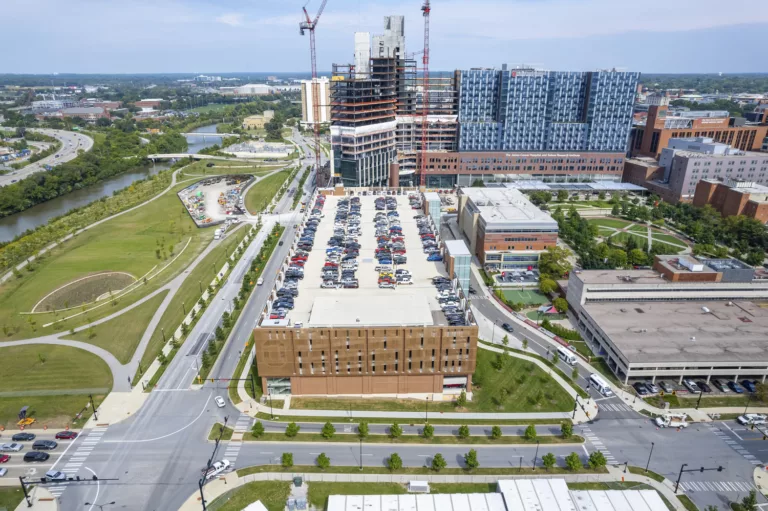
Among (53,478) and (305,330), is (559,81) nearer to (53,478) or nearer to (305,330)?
(305,330)

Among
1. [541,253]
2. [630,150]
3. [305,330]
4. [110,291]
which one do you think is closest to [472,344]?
[305,330]

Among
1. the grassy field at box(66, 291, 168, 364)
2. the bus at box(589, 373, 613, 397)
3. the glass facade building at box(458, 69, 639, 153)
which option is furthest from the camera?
the glass facade building at box(458, 69, 639, 153)

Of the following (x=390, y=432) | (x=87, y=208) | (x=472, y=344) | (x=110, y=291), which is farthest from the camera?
(x=87, y=208)

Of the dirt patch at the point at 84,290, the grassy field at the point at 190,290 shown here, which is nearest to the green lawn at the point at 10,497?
the grassy field at the point at 190,290

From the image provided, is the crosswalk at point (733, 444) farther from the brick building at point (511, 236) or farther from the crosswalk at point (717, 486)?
the brick building at point (511, 236)

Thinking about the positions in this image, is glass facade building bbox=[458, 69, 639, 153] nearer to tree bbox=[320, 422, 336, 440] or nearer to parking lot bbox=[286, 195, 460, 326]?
parking lot bbox=[286, 195, 460, 326]

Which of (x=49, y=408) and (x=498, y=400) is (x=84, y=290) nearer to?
(x=49, y=408)

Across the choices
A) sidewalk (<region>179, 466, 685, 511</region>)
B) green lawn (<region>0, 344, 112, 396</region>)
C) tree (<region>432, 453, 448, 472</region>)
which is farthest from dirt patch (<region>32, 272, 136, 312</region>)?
tree (<region>432, 453, 448, 472</region>)
